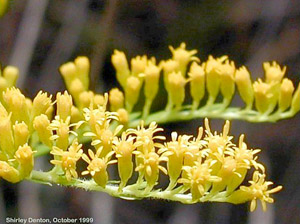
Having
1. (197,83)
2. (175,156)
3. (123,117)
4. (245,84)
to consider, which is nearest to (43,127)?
(175,156)

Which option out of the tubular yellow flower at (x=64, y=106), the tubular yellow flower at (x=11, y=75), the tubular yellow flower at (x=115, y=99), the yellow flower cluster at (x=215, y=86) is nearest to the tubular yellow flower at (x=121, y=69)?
the yellow flower cluster at (x=215, y=86)

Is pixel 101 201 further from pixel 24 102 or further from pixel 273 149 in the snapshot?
pixel 24 102

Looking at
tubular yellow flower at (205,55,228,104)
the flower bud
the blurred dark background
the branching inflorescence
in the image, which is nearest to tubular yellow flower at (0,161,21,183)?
the branching inflorescence

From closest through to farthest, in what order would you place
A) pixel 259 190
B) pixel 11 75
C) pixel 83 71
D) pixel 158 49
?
pixel 259 190 → pixel 11 75 → pixel 83 71 → pixel 158 49

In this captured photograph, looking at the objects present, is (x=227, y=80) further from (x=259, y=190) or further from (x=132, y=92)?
(x=259, y=190)

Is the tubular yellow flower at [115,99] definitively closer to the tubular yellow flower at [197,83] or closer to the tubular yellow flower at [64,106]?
the tubular yellow flower at [197,83]

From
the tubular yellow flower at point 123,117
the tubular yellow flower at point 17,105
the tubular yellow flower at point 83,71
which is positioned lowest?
the tubular yellow flower at point 17,105
